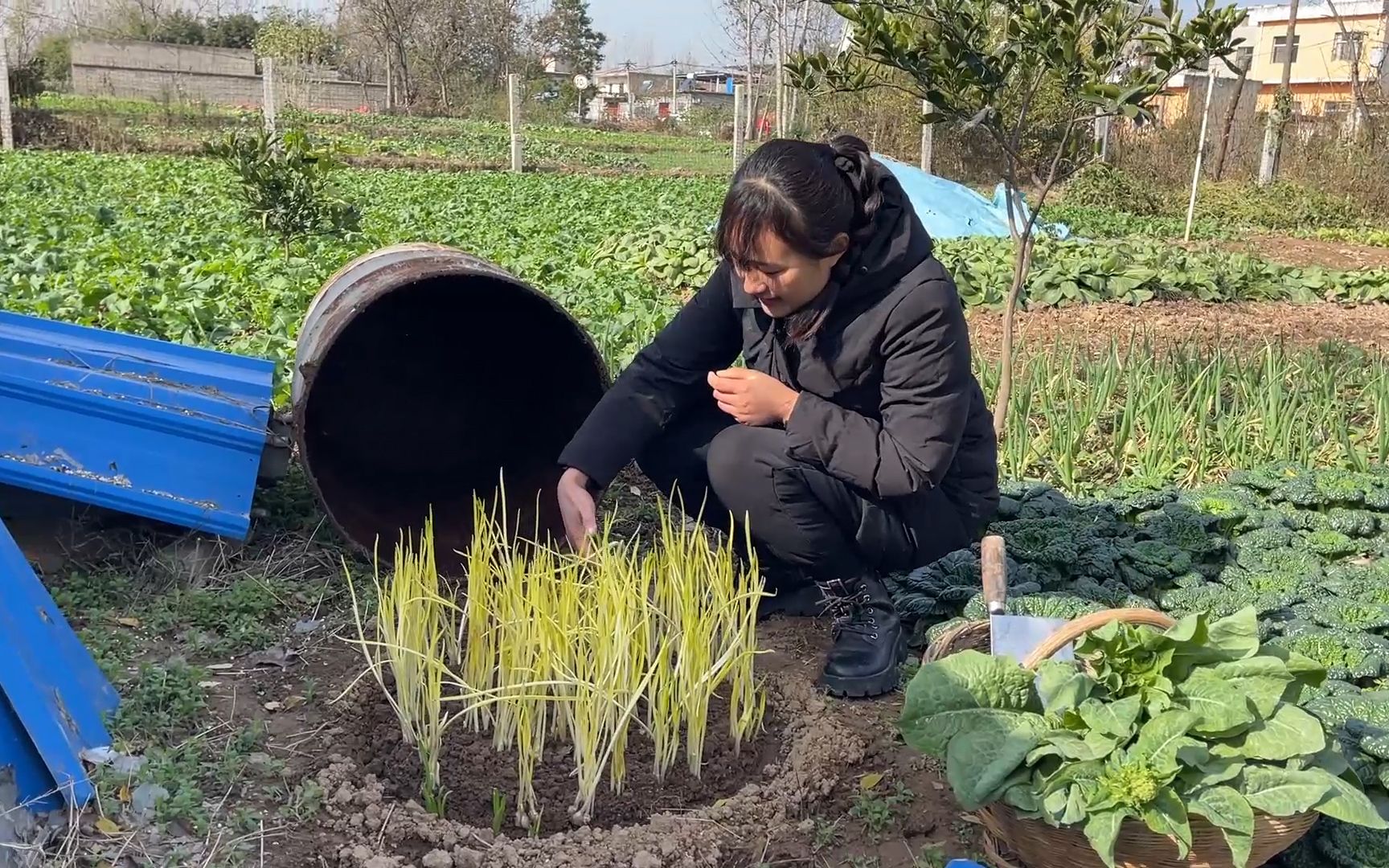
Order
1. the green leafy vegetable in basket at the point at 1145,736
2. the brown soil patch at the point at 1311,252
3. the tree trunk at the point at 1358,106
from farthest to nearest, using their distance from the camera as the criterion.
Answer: the tree trunk at the point at 1358,106 → the brown soil patch at the point at 1311,252 → the green leafy vegetable in basket at the point at 1145,736

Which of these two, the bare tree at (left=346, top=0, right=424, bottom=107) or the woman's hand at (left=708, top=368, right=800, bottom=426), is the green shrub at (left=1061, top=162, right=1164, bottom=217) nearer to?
the woman's hand at (left=708, top=368, right=800, bottom=426)

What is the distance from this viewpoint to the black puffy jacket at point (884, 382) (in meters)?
2.34

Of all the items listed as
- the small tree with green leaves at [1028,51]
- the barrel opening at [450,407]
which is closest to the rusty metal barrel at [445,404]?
the barrel opening at [450,407]

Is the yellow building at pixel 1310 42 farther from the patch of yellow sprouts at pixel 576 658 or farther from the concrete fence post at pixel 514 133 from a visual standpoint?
the patch of yellow sprouts at pixel 576 658

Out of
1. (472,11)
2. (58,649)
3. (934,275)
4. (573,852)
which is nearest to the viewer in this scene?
(573,852)

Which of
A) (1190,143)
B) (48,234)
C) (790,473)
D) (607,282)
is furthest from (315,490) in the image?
(1190,143)

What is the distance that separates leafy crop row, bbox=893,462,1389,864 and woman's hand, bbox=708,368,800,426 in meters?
0.62

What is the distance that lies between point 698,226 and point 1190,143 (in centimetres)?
1165

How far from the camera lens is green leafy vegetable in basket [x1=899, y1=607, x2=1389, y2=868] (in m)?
1.64

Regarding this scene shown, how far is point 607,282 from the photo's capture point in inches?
281

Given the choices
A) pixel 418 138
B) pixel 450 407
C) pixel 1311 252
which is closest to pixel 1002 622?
pixel 450 407

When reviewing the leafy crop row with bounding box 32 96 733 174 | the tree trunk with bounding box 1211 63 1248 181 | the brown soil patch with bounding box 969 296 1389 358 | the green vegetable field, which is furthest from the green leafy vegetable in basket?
the tree trunk with bounding box 1211 63 1248 181

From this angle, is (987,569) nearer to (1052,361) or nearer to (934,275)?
(934,275)

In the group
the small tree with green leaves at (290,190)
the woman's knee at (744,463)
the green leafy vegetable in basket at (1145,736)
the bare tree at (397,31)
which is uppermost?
the bare tree at (397,31)
